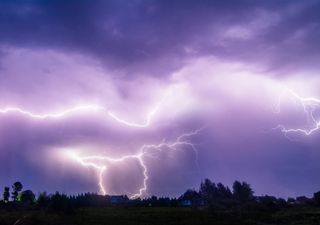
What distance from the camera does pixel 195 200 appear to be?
10781cm

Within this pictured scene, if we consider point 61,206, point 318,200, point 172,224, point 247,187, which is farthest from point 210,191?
point 172,224

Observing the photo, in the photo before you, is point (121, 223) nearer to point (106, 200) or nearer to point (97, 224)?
point (97, 224)

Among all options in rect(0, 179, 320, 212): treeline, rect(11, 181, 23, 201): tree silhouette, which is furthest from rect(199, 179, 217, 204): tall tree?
rect(11, 181, 23, 201): tree silhouette

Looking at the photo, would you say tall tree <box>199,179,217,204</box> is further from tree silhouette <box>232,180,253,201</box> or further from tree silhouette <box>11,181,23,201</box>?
tree silhouette <box>11,181,23,201</box>

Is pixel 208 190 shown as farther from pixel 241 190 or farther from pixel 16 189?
pixel 16 189

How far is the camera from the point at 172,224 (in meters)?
43.0

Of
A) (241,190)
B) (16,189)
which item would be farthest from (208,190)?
(16,189)

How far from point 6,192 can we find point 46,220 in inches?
1821

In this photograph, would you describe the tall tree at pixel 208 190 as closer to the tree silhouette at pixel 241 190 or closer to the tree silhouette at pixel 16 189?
the tree silhouette at pixel 241 190

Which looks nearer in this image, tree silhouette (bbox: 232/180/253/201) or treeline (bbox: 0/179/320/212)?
treeline (bbox: 0/179/320/212)

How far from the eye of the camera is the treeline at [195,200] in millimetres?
67000

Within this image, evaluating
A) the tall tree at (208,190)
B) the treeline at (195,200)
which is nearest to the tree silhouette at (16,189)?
the treeline at (195,200)

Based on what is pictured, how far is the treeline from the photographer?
6700cm

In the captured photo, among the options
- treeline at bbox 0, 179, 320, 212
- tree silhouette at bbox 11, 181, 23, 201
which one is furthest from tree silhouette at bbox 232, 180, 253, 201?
tree silhouette at bbox 11, 181, 23, 201
